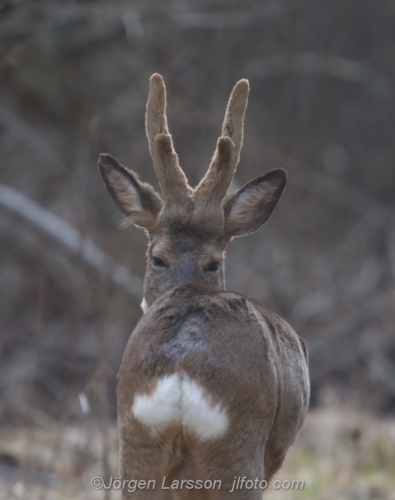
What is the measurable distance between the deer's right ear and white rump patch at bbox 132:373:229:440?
1904 mm

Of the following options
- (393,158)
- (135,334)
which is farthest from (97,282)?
(393,158)

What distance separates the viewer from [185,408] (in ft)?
12.7

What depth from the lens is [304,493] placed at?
28.7 ft

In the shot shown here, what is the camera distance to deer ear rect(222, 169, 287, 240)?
5633mm

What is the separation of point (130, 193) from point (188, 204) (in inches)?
19.6

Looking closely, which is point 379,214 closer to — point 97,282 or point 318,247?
point 318,247

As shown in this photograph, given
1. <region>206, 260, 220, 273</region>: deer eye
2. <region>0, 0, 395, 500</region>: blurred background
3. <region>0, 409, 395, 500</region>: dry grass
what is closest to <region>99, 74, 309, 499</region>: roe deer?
<region>206, 260, 220, 273</region>: deer eye

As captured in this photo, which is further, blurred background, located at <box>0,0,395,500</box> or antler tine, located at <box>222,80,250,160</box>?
blurred background, located at <box>0,0,395,500</box>

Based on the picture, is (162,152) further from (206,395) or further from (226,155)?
(206,395)

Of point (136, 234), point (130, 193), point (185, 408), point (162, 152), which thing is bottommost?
point (185, 408)

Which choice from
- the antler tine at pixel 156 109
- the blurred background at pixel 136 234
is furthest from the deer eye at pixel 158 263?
the blurred background at pixel 136 234

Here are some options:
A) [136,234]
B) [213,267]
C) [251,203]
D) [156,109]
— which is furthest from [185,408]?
[136,234]

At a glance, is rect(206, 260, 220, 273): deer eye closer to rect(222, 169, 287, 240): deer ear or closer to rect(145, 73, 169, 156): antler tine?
rect(222, 169, 287, 240): deer ear

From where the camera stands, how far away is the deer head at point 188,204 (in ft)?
17.1
